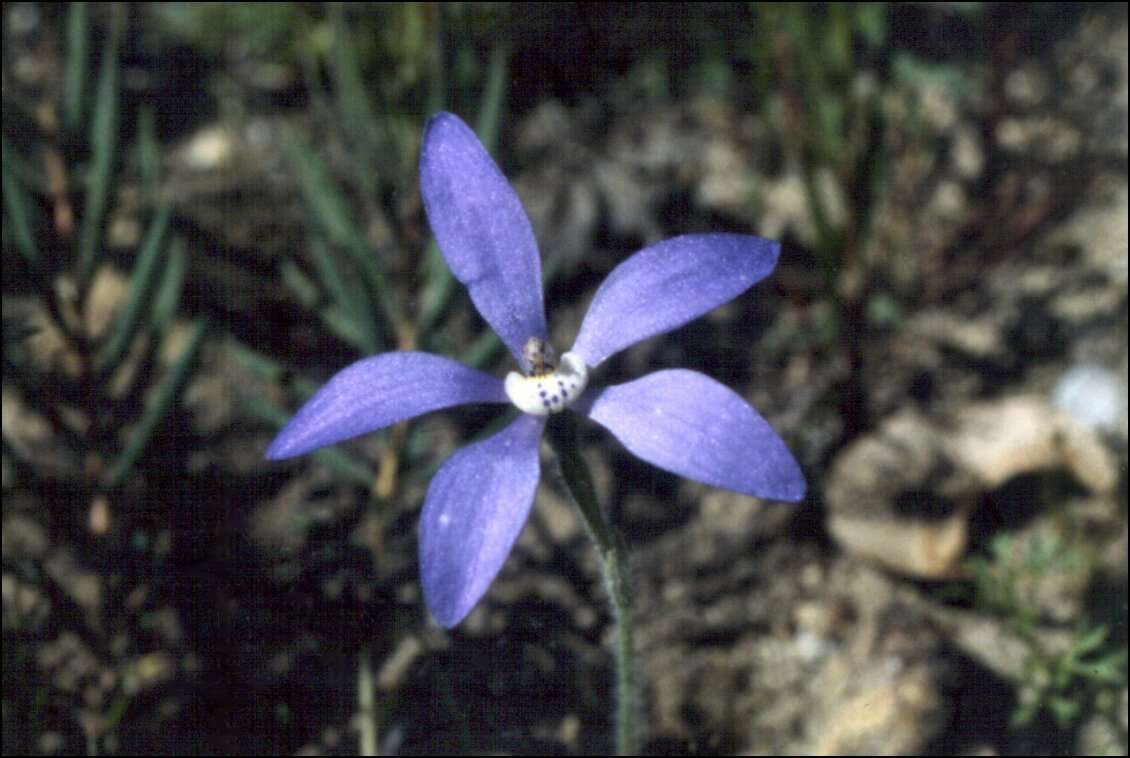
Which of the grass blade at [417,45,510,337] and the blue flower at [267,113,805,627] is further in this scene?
the grass blade at [417,45,510,337]

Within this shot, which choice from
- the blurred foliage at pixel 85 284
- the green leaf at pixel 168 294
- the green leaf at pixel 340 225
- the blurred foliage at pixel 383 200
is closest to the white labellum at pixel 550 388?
the blurred foliage at pixel 383 200

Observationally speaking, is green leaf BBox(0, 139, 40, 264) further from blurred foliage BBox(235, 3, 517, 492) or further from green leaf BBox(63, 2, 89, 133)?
blurred foliage BBox(235, 3, 517, 492)

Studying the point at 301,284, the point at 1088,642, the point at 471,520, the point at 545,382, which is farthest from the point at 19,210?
the point at 1088,642

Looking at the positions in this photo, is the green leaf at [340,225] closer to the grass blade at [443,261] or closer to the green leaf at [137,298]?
the grass blade at [443,261]

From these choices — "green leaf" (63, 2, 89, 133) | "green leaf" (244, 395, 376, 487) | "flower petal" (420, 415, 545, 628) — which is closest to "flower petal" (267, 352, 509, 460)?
"flower petal" (420, 415, 545, 628)

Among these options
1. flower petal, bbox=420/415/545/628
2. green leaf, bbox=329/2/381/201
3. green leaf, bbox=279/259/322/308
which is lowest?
flower petal, bbox=420/415/545/628

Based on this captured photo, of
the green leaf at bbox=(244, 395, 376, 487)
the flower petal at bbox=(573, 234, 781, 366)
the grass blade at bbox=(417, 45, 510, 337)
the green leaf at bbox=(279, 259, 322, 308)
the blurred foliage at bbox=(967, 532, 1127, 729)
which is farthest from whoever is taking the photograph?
the green leaf at bbox=(279, 259, 322, 308)
